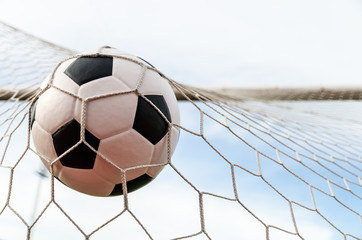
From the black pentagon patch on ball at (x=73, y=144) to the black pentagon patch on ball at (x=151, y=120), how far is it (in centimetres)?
18

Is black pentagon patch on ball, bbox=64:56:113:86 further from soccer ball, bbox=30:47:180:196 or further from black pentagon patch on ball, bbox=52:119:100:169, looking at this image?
black pentagon patch on ball, bbox=52:119:100:169

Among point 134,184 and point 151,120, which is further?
point 134,184

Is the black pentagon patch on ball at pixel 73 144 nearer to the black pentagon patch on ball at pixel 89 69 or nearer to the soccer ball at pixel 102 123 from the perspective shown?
the soccer ball at pixel 102 123

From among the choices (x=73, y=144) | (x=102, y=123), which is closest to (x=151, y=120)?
(x=102, y=123)

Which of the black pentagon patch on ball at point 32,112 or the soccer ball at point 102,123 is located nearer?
the soccer ball at point 102,123

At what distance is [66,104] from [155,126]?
Result: 0.35 metres

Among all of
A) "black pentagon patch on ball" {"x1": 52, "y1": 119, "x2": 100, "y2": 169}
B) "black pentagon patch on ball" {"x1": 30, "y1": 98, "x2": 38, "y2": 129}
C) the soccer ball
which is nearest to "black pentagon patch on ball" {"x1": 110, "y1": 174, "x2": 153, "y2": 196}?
the soccer ball

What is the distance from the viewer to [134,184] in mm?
1394

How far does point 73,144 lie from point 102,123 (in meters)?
0.15

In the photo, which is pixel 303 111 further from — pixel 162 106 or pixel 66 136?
pixel 66 136

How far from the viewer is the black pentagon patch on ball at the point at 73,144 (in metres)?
1.20

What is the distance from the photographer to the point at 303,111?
10.1 feet

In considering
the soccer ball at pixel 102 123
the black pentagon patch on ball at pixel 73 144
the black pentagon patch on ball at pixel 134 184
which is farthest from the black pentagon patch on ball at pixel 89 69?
the black pentagon patch on ball at pixel 134 184

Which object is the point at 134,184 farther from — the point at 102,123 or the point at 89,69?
the point at 89,69
